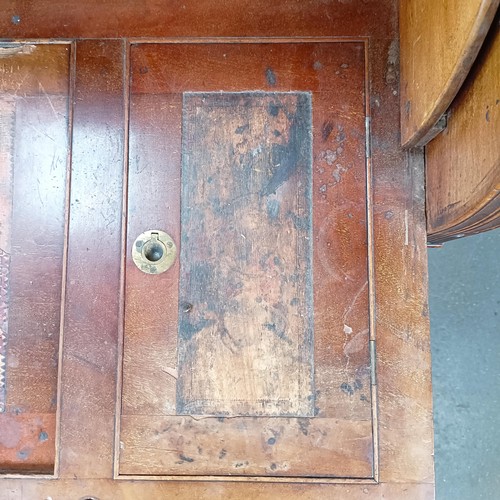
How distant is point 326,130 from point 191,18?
16.8 inches

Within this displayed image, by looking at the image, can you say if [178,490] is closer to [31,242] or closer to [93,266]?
[93,266]

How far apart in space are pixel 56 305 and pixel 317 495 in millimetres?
741

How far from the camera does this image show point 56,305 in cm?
130

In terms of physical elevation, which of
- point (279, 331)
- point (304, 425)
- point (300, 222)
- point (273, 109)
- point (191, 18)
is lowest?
point (304, 425)

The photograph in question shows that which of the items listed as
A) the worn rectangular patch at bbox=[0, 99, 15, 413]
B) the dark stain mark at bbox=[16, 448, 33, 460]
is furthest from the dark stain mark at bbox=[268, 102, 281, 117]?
the dark stain mark at bbox=[16, 448, 33, 460]

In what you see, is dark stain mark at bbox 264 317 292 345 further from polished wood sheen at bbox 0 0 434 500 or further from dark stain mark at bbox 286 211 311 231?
dark stain mark at bbox 286 211 311 231

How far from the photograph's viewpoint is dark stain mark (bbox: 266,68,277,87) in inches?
51.4

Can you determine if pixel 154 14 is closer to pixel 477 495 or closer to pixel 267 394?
pixel 267 394

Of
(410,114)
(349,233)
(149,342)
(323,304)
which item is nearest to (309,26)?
(410,114)

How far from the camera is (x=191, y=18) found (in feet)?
4.36

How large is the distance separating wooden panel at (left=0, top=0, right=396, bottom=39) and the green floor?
1018 millimetres

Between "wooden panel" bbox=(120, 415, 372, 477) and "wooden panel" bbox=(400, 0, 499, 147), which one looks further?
"wooden panel" bbox=(120, 415, 372, 477)

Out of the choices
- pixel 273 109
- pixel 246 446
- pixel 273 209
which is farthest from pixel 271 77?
pixel 246 446

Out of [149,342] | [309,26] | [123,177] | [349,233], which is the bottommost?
[149,342]
